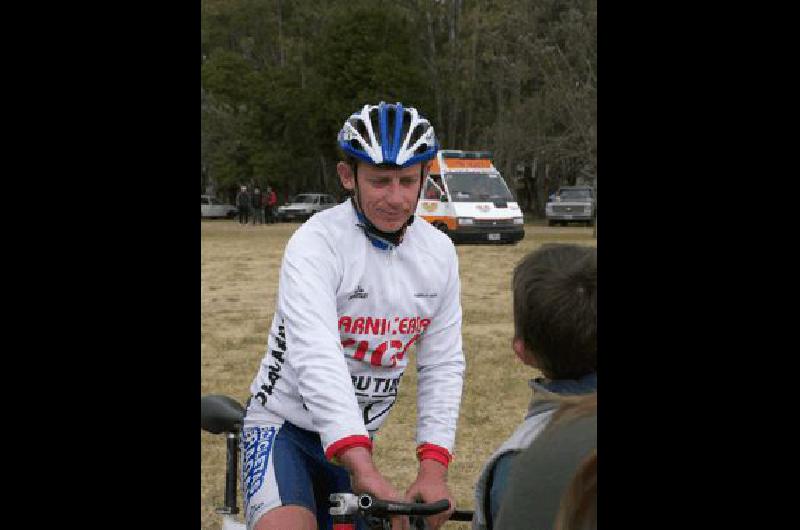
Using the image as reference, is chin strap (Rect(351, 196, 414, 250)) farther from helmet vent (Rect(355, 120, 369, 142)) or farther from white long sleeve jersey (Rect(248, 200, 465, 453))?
helmet vent (Rect(355, 120, 369, 142))

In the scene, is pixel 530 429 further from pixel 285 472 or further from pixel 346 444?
pixel 285 472

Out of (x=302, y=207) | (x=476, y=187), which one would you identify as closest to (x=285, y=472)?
(x=476, y=187)

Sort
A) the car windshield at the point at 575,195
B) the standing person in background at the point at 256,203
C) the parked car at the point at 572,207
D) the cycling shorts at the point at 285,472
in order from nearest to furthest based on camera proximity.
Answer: the cycling shorts at the point at 285,472 → the parked car at the point at 572,207 → the car windshield at the point at 575,195 → the standing person in background at the point at 256,203

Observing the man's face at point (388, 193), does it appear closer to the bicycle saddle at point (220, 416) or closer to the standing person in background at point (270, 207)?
the bicycle saddle at point (220, 416)

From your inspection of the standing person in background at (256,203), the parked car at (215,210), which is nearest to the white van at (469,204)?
the standing person in background at (256,203)

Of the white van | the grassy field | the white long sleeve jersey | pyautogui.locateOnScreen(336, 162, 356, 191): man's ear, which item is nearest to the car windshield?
the white van

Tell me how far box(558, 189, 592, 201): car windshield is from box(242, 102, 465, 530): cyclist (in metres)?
43.9

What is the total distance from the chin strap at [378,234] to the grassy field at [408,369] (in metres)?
0.66

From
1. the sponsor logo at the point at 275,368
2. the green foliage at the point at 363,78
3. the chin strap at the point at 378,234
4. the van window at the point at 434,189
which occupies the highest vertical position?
the green foliage at the point at 363,78

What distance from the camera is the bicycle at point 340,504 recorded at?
3066 millimetres

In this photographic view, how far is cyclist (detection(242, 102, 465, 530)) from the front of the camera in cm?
350

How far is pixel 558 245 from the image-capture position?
3.02 meters
